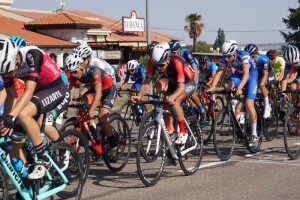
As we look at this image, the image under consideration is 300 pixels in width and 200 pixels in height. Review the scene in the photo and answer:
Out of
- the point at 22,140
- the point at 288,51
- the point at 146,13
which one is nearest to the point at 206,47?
the point at 146,13

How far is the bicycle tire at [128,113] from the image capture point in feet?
46.8

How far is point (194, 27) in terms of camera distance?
79062 mm

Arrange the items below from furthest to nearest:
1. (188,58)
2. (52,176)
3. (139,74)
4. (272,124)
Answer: (139,74) < (188,58) < (272,124) < (52,176)

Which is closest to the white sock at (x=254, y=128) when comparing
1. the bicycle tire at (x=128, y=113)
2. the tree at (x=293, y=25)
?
the bicycle tire at (x=128, y=113)

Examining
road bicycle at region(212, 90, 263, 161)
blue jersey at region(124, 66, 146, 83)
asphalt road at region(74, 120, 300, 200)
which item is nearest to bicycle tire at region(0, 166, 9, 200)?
asphalt road at region(74, 120, 300, 200)

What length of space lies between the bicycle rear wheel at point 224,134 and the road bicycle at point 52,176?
3363 mm

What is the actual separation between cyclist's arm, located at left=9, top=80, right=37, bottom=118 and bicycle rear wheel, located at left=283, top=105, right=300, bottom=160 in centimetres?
511

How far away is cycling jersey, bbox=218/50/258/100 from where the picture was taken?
10.3 m

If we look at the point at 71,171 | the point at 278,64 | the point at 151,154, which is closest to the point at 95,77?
the point at 151,154

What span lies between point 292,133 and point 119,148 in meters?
3.20

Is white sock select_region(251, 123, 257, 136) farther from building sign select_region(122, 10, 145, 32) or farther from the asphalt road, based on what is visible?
building sign select_region(122, 10, 145, 32)

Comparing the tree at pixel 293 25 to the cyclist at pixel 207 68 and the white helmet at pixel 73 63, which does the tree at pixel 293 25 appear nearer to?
the cyclist at pixel 207 68

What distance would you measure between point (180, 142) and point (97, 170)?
1.46m

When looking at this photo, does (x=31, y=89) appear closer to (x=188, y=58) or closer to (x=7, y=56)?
(x=7, y=56)
